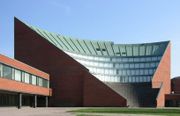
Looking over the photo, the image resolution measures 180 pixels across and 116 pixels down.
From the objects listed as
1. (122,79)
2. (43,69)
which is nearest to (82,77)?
(43,69)

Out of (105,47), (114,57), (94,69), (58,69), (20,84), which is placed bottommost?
(20,84)

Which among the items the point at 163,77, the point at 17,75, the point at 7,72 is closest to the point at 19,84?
the point at 17,75

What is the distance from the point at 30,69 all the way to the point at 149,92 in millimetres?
27593

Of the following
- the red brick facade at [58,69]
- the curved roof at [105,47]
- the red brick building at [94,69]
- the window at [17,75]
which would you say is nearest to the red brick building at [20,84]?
the window at [17,75]

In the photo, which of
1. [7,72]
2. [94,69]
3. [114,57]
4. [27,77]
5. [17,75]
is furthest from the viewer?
[114,57]

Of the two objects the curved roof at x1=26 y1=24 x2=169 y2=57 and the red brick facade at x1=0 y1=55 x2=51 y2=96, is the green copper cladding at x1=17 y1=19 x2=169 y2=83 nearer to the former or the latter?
the curved roof at x1=26 y1=24 x2=169 y2=57

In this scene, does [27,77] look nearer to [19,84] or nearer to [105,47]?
[19,84]

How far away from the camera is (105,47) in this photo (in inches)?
3804

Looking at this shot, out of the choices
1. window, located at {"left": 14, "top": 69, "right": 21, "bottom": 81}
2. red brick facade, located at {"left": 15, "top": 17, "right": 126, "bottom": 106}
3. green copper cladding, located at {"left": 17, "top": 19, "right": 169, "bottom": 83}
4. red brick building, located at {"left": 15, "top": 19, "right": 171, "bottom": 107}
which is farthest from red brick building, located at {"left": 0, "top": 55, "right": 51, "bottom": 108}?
green copper cladding, located at {"left": 17, "top": 19, "right": 169, "bottom": 83}

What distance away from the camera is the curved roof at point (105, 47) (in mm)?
86688

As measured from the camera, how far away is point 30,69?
64125 mm

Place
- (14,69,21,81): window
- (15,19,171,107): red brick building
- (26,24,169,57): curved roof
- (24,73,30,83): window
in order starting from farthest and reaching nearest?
(26,24,169,57): curved roof → (15,19,171,107): red brick building → (24,73,30,83): window → (14,69,21,81): window

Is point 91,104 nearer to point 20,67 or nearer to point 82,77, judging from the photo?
point 82,77

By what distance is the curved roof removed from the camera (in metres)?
86.7
